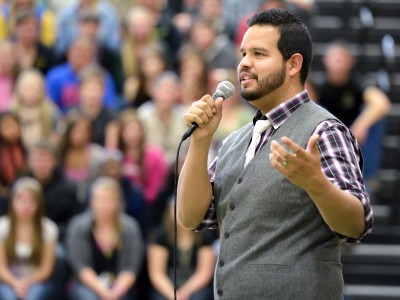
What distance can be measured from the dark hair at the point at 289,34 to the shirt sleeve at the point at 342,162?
0.28m

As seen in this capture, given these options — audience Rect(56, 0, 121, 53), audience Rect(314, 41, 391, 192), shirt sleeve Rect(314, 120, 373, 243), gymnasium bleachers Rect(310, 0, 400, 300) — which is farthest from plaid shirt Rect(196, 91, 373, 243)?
audience Rect(56, 0, 121, 53)

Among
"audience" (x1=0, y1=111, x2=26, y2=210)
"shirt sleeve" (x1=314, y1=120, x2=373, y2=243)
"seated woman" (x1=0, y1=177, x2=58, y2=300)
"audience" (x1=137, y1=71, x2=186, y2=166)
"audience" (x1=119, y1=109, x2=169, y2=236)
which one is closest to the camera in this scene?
"shirt sleeve" (x1=314, y1=120, x2=373, y2=243)

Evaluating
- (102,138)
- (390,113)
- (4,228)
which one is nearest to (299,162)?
(4,228)

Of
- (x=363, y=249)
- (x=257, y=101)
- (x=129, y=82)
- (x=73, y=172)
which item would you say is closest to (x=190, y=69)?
(x=129, y=82)

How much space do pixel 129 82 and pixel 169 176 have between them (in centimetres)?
181

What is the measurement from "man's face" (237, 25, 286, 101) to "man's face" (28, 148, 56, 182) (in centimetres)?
457

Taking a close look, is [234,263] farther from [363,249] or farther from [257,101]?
[363,249]

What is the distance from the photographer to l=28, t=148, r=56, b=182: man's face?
26.4ft

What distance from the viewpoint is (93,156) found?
8.41 metres

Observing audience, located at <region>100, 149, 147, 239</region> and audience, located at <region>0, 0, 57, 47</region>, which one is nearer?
audience, located at <region>100, 149, 147, 239</region>

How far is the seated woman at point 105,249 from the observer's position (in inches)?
301

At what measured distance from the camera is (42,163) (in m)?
8.06

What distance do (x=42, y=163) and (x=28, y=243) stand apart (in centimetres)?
68

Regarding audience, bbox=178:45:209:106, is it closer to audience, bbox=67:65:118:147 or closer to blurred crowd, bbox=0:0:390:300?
blurred crowd, bbox=0:0:390:300
